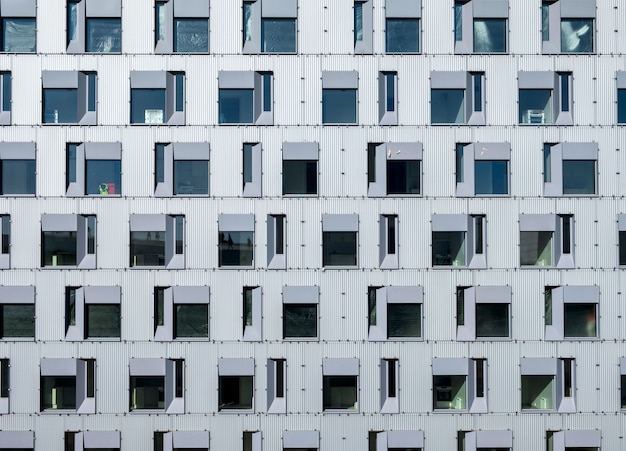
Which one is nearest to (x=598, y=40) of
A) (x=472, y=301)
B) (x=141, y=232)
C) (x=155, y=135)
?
(x=472, y=301)

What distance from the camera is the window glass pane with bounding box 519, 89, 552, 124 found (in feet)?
75.5

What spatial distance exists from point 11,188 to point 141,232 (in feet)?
17.8

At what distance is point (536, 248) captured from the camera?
74.9 feet

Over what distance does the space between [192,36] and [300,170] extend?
22.4 feet

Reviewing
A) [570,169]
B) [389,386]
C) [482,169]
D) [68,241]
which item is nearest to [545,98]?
[570,169]

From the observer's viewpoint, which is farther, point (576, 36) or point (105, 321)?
point (576, 36)

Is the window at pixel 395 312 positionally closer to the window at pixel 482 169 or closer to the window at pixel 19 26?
the window at pixel 482 169

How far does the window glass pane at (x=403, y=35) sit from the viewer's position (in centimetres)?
2295

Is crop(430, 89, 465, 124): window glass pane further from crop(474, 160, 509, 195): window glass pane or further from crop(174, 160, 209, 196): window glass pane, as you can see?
crop(174, 160, 209, 196): window glass pane

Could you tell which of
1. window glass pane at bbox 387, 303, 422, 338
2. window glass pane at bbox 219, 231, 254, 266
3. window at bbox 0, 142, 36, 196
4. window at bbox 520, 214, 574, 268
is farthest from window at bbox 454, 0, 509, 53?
window at bbox 0, 142, 36, 196

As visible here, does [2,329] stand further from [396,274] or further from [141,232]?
[396,274]

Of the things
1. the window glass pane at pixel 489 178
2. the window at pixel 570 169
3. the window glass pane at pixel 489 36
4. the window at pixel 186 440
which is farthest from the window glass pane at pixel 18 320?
the window at pixel 570 169

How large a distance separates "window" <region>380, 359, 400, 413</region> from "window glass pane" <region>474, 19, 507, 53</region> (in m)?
12.9

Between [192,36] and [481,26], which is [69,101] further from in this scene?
[481,26]
